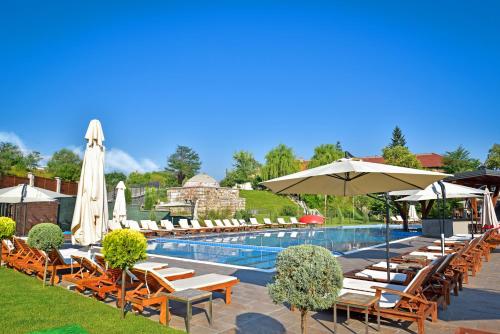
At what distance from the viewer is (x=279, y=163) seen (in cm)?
4456

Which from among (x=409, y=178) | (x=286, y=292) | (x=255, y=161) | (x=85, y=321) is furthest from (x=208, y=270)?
(x=255, y=161)

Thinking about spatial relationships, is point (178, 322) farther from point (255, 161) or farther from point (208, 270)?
point (255, 161)

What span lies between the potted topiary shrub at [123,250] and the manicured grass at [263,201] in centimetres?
3158

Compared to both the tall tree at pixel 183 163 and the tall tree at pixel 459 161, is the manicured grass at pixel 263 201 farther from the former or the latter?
the tall tree at pixel 183 163

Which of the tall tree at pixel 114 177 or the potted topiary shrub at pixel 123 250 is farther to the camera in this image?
the tall tree at pixel 114 177

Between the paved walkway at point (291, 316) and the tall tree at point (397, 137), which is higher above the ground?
the tall tree at point (397, 137)

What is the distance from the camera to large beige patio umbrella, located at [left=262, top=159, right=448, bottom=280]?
4870 millimetres

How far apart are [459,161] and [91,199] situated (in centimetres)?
4702

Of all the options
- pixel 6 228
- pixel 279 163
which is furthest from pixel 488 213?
pixel 279 163

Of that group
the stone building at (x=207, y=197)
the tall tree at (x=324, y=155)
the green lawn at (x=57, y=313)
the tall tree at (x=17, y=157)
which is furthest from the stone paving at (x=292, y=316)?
the tall tree at (x=17, y=157)

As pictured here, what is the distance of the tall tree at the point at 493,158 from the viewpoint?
1622 inches

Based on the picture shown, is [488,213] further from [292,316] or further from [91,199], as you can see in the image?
[91,199]

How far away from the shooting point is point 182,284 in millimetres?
4898

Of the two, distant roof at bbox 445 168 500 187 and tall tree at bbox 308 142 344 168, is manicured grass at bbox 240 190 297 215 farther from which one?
distant roof at bbox 445 168 500 187
